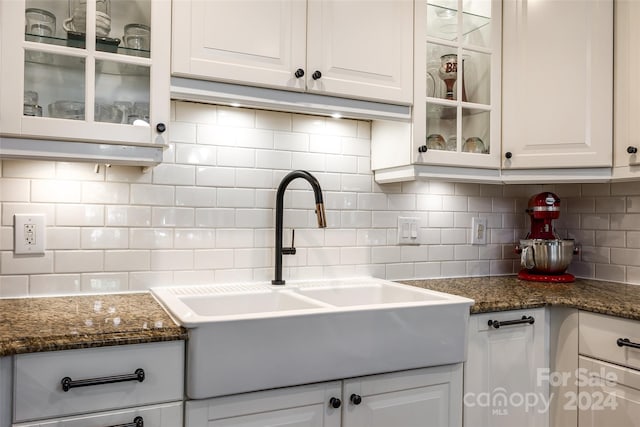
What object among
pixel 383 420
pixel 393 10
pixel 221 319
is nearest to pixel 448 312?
→ pixel 383 420

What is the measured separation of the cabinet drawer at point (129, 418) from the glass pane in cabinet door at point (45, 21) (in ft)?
3.14

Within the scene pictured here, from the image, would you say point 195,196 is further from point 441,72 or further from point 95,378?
point 441,72

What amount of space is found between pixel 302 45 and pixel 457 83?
2.25ft

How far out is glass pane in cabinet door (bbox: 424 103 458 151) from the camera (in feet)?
6.17

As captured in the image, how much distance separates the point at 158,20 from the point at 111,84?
0.23 metres

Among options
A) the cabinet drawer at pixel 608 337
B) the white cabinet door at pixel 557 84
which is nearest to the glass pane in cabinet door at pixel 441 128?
the white cabinet door at pixel 557 84

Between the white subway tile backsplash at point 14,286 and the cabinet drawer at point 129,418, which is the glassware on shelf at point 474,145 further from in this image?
the white subway tile backsplash at point 14,286

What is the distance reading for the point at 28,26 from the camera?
1.29 m

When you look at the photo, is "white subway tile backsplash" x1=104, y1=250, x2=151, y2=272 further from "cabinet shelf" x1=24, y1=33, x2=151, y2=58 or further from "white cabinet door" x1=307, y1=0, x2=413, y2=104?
"white cabinet door" x1=307, y1=0, x2=413, y2=104

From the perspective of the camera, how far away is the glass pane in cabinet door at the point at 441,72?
188 cm

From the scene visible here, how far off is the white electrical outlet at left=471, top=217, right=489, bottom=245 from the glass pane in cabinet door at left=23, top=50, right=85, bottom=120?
1662 mm

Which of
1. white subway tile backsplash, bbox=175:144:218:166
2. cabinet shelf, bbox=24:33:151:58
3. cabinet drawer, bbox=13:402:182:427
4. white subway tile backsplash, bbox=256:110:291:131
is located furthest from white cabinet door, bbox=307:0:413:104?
cabinet drawer, bbox=13:402:182:427

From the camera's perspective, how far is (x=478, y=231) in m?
2.26

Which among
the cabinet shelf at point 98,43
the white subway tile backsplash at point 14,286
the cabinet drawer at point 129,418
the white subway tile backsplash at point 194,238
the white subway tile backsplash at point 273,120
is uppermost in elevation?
the cabinet shelf at point 98,43
